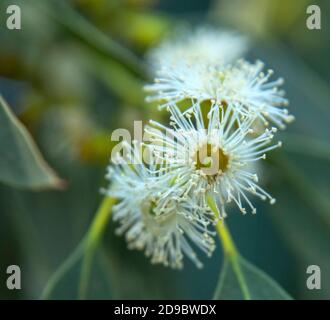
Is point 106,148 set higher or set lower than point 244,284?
higher

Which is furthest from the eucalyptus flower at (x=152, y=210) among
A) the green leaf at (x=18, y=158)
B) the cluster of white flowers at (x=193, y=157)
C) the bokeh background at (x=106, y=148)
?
the bokeh background at (x=106, y=148)

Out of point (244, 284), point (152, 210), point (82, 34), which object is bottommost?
point (244, 284)

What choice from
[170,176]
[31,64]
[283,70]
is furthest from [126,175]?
[283,70]

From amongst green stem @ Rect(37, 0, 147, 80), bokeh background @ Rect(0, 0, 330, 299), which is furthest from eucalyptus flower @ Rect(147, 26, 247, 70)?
green stem @ Rect(37, 0, 147, 80)

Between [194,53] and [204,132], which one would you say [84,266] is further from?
[194,53]

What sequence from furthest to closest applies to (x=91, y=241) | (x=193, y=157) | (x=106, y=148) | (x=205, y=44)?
(x=205, y=44) < (x=106, y=148) < (x=91, y=241) < (x=193, y=157)

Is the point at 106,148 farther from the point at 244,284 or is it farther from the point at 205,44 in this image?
the point at 205,44

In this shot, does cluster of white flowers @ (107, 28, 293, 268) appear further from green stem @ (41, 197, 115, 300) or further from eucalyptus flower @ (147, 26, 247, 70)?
eucalyptus flower @ (147, 26, 247, 70)

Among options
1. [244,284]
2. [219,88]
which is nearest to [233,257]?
[244,284]
